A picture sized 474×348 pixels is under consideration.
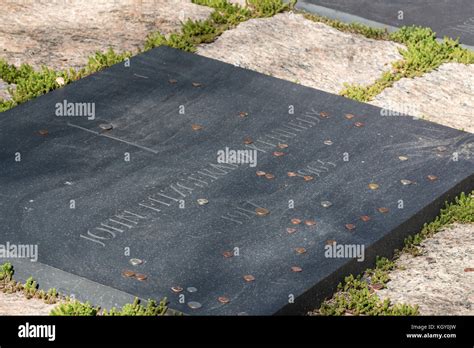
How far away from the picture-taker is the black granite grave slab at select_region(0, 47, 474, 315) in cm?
818

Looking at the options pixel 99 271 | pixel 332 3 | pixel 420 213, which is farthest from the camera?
pixel 332 3

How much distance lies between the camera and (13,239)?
27.6ft

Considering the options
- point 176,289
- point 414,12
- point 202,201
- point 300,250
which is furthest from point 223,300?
point 414,12

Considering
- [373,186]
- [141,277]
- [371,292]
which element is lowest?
[371,292]

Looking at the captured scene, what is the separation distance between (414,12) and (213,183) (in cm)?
553

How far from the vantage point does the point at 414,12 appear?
45.9ft

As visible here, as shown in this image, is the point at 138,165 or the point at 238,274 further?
the point at 138,165

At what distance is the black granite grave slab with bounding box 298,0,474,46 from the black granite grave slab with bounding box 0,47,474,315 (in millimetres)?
2846

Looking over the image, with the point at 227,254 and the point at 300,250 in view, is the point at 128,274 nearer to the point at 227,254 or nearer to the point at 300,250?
the point at 227,254

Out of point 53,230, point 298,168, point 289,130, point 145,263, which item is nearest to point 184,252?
point 145,263

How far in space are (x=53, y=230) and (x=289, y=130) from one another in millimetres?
2589
